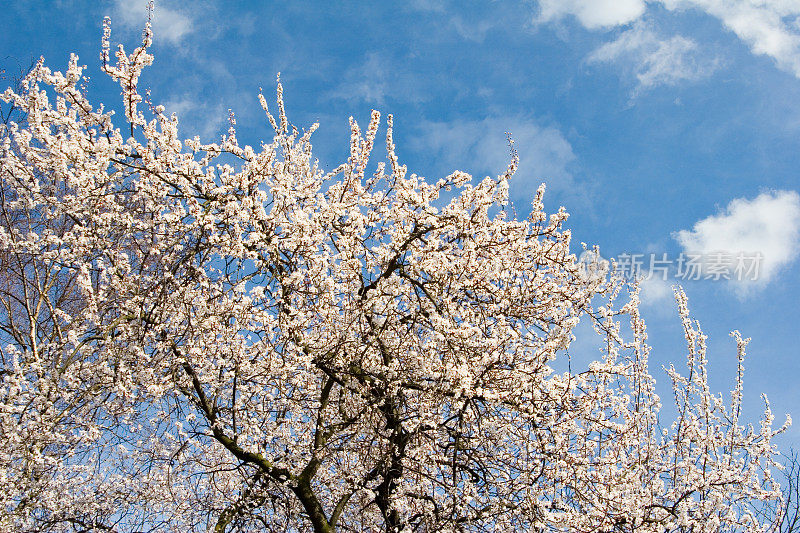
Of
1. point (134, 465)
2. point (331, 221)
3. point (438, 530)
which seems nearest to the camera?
point (438, 530)

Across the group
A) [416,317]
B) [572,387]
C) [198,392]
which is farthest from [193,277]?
[572,387]

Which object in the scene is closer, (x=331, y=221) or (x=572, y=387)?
(x=572, y=387)

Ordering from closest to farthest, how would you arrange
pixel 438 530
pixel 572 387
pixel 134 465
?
pixel 438 530 → pixel 572 387 → pixel 134 465

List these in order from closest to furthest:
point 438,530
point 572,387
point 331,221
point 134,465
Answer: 1. point 438,530
2. point 572,387
3. point 331,221
4. point 134,465

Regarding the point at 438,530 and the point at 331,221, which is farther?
the point at 331,221

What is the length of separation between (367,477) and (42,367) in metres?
3.34

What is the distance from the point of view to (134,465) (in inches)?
264

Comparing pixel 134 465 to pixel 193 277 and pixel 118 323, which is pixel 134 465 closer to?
pixel 118 323

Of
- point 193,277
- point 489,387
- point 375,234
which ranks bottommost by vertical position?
point 489,387

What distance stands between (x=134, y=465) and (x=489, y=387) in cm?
443

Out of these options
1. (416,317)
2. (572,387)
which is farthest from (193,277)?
(572,387)

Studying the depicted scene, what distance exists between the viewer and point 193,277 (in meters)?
5.43

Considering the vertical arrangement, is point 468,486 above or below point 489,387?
below

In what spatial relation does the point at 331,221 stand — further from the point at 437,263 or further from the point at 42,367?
the point at 42,367
